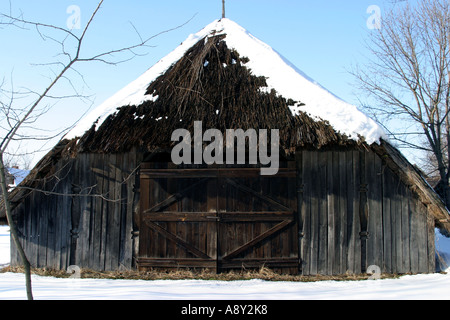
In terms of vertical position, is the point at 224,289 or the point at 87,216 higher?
the point at 87,216

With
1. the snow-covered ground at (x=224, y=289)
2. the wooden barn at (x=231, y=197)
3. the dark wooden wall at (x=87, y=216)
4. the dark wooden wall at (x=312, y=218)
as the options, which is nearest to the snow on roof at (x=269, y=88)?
the wooden barn at (x=231, y=197)

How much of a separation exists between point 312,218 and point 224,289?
86.0 inches

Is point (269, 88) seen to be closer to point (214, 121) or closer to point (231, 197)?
point (214, 121)

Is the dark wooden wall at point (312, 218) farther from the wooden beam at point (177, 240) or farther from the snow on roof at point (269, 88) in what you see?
the snow on roof at point (269, 88)

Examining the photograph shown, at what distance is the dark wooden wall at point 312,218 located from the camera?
23.2 feet

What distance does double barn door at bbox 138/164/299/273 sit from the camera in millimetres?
7109

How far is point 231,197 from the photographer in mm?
7184

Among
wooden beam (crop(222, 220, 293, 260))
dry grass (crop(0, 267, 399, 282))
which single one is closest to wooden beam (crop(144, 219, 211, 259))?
dry grass (crop(0, 267, 399, 282))

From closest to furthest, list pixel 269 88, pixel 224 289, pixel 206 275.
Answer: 1. pixel 224 289
2. pixel 206 275
3. pixel 269 88

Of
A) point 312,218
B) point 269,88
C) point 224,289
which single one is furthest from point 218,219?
point 269,88

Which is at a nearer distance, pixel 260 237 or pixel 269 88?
pixel 260 237

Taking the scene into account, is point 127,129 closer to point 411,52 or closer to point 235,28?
point 235,28

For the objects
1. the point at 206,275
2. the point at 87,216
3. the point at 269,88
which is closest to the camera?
the point at 206,275
